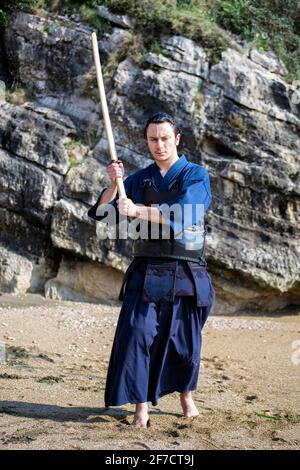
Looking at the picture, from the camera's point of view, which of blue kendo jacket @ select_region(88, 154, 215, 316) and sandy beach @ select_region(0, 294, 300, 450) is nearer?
sandy beach @ select_region(0, 294, 300, 450)

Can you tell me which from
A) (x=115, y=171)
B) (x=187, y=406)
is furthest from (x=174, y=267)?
(x=187, y=406)

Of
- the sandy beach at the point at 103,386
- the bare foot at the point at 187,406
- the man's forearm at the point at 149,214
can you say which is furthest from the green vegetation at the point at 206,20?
the bare foot at the point at 187,406

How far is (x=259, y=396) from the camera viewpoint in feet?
14.7

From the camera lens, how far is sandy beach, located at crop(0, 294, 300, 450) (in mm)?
3240

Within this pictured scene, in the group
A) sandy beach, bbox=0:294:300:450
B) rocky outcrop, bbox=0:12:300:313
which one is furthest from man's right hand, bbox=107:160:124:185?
rocky outcrop, bbox=0:12:300:313

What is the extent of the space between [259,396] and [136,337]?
4.95ft

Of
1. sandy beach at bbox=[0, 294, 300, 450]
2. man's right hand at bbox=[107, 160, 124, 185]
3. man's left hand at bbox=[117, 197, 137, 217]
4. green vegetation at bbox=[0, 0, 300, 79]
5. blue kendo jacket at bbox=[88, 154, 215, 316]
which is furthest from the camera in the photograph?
green vegetation at bbox=[0, 0, 300, 79]

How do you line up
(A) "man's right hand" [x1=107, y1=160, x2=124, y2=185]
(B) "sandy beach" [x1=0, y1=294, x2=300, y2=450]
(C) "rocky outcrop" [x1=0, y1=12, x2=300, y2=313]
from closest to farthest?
(B) "sandy beach" [x1=0, y1=294, x2=300, y2=450]
(A) "man's right hand" [x1=107, y1=160, x2=124, y2=185]
(C) "rocky outcrop" [x1=0, y1=12, x2=300, y2=313]

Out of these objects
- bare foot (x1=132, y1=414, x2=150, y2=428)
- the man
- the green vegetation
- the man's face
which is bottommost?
bare foot (x1=132, y1=414, x2=150, y2=428)

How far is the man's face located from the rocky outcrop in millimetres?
4276

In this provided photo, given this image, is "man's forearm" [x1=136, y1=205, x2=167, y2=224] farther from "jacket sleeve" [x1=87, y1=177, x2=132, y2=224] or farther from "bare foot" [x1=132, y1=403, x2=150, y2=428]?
"bare foot" [x1=132, y1=403, x2=150, y2=428]

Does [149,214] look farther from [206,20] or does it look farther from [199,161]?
[206,20]

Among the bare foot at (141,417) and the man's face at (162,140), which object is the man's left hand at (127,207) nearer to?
the man's face at (162,140)

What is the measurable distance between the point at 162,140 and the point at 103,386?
1.96 meters
